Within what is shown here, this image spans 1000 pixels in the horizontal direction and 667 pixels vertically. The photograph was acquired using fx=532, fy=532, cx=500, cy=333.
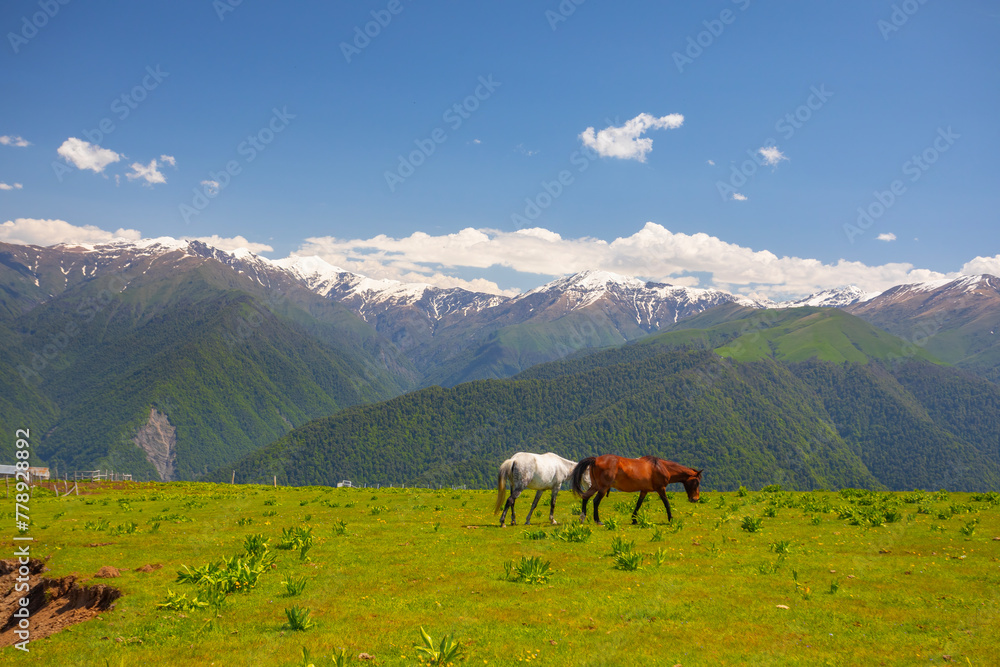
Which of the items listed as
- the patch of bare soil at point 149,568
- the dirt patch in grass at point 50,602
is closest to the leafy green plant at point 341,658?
the dirt patch in grass at point 50,602

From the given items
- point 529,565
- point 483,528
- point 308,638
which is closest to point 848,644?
point 529,565

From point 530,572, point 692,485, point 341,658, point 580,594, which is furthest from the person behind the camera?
point 692,485

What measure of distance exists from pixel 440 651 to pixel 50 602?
14.8 metres

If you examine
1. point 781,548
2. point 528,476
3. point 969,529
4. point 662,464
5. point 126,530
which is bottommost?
point 969,529

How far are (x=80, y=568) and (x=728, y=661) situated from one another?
21.1 meters

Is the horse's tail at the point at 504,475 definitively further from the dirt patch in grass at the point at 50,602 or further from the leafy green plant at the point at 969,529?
the leafy green plant at the point at 969,529

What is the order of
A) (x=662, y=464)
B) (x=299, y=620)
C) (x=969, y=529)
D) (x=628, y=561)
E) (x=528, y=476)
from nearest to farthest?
A: (x=299, y=620) < (x=628, y=561) < (x=969, y=529) < (x=528, y=476) < (x=662, y=464)

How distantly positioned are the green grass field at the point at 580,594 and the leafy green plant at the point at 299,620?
15 centimetres

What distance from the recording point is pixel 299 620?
12008 millimetres

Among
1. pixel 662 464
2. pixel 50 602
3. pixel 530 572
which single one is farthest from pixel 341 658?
pixel 662 464

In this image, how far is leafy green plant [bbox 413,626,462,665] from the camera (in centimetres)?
1013

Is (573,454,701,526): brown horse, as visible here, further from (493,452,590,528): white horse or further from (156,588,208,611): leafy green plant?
(156,588,208,611): leafy green plant

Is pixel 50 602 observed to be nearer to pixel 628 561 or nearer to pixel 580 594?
pixel 580 594

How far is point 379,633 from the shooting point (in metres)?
11.9
